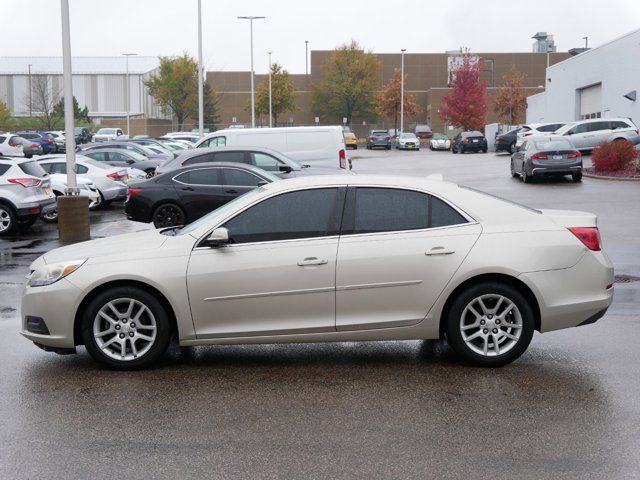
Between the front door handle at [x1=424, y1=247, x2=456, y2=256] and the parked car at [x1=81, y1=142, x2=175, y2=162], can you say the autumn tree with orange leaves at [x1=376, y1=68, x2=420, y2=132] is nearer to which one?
the parked car at [x1=81, y1=142, x2=175, y2=162]

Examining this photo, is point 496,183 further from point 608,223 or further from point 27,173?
point 27,173

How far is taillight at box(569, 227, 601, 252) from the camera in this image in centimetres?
735

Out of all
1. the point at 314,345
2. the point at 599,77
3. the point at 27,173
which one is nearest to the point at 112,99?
the point at 599,77

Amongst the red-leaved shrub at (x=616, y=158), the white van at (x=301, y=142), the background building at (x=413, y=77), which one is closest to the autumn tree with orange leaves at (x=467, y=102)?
the background building at (x=413, y=77)

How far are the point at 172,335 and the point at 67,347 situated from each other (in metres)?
0.85

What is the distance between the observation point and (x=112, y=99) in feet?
353

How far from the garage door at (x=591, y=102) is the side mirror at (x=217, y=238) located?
48142 mm

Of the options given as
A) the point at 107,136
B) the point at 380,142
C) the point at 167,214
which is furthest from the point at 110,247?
the point at 380,142

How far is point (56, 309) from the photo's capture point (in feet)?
23.5

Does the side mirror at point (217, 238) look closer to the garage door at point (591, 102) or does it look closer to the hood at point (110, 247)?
the hood at point (110, 247)

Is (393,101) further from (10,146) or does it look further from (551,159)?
(551,159)

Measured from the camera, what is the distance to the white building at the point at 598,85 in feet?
149

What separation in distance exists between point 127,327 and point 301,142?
644 inches

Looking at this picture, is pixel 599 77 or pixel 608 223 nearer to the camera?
pixel 608 223
